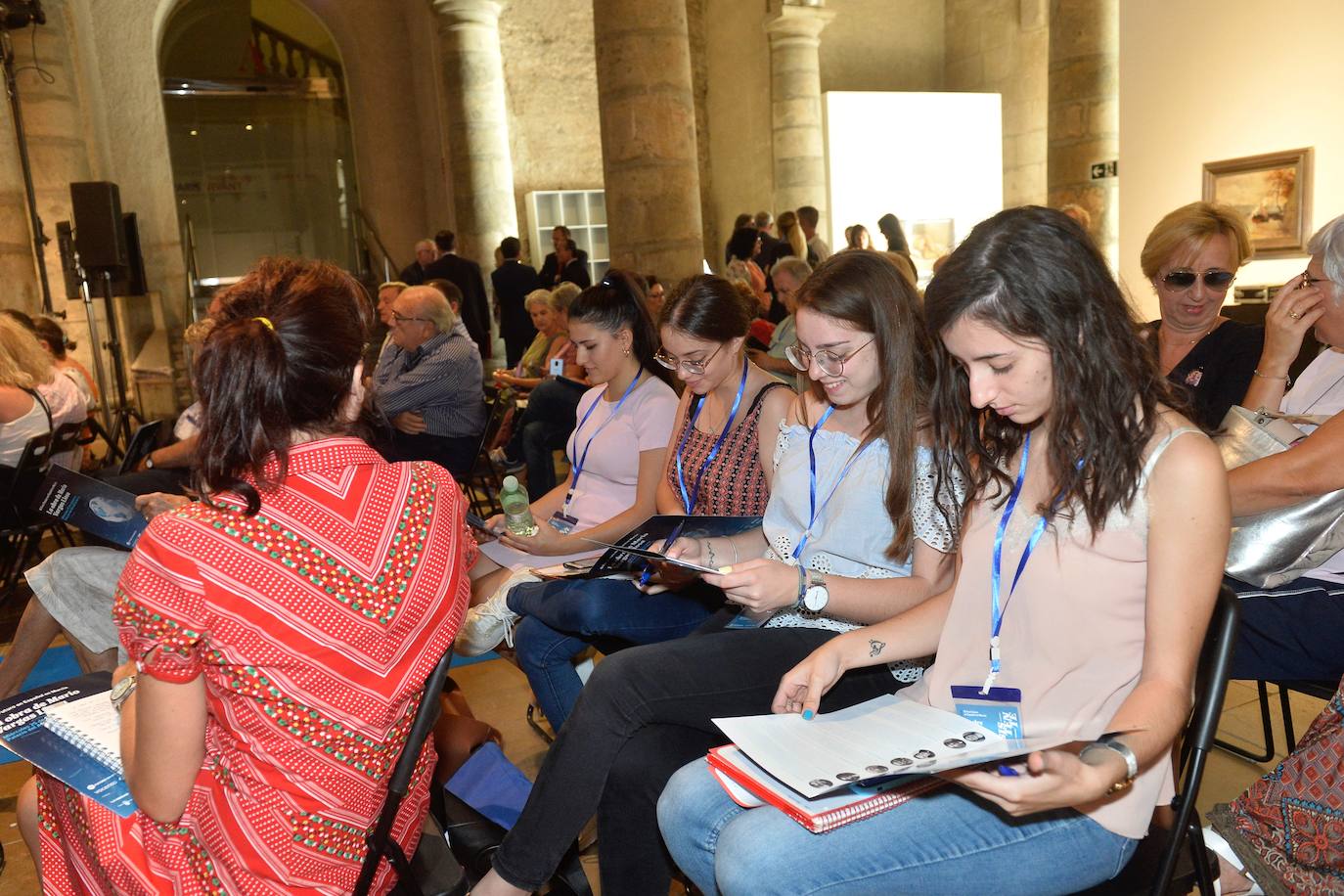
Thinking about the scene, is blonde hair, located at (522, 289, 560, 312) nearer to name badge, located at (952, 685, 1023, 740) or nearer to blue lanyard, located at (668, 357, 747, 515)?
blue lanyard, located at (668, 357, 747, 515)

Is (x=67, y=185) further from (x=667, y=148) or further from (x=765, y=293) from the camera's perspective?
(x=765, y=293)

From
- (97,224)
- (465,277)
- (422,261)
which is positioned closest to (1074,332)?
(465,277)

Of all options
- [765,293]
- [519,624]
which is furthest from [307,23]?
[519,624]

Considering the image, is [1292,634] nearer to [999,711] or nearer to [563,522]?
[999,711]

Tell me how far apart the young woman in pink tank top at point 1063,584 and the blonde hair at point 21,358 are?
4784mm

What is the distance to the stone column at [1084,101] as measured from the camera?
10.2 meters

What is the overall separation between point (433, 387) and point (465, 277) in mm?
5180

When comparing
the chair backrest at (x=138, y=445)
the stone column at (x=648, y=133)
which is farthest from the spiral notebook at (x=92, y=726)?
the stone column at (x=648, y=133)

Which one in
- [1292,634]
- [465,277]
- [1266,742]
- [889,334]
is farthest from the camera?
[465,277]

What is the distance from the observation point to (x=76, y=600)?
3066 millimetres

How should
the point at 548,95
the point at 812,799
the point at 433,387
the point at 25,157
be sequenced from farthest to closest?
the point at 548,95 → the point at 25,157 → the point at 433,387 → the point at 812,799

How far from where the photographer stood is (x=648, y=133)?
7605 millimetres

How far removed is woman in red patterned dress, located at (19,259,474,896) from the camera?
1426mm

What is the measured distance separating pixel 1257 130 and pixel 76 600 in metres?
6.46
